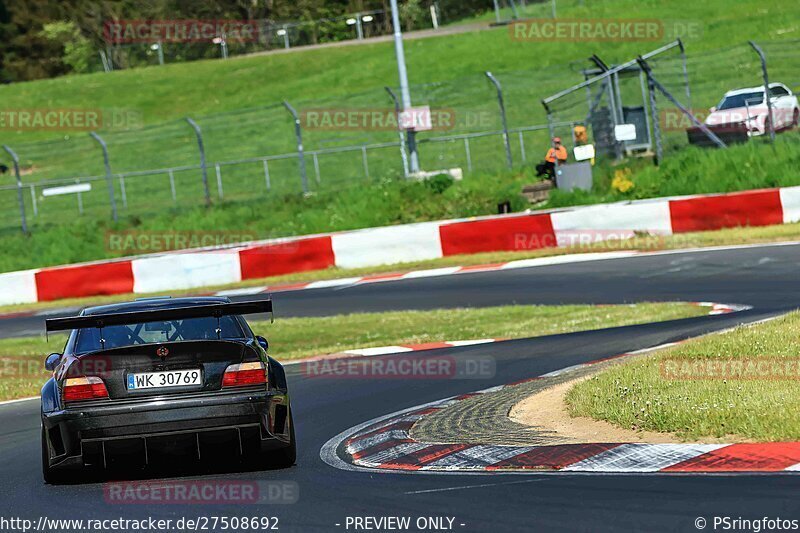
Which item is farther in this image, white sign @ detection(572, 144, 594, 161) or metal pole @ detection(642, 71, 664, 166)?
white sign @ detection(572, 144, 594, 161)

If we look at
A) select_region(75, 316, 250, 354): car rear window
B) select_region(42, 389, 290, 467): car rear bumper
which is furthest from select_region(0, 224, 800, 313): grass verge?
select_region(42, 389, 290, 467): car rear bumper

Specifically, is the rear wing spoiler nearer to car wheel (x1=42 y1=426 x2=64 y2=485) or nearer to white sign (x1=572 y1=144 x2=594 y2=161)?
car wheel (x1=42 y1=426 x2=64 y2=485)

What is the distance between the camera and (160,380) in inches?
317

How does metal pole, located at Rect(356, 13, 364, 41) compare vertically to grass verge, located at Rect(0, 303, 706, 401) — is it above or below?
above

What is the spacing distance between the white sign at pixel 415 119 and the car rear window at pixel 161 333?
19.8 m

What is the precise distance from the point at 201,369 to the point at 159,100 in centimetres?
5791

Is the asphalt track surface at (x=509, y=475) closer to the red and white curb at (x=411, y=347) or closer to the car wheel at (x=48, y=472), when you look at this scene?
the car wheel at (x=48, y=472)

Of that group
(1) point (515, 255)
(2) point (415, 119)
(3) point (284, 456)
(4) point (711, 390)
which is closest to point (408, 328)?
(1) point (515, 255)

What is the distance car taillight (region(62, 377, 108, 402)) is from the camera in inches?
316

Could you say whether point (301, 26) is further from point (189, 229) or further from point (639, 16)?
point (189, 229)

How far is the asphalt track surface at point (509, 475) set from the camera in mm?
6312

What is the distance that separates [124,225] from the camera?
30.4m

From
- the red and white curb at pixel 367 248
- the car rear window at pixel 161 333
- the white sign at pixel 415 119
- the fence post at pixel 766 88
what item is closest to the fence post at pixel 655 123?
the fence post at pixel 766 88

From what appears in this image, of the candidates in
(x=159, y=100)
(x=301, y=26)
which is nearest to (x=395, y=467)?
(x=159, y=100)
